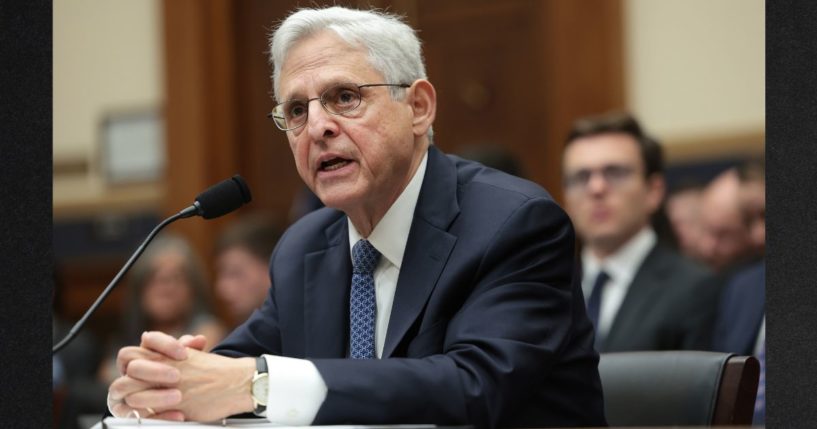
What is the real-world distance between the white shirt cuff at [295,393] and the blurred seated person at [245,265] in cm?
290

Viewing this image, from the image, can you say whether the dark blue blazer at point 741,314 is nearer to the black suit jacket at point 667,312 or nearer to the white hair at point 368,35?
the black suit jacket at point 667,312

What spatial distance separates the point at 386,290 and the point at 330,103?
320 millimetres

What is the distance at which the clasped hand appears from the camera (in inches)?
60.1

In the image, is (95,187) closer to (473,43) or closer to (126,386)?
(473,43)

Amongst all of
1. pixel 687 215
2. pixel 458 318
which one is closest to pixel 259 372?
pixel 458 318

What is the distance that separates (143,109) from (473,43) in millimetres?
1794

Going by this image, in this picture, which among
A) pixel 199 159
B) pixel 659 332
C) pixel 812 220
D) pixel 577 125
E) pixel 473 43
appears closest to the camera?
pixel 812 220

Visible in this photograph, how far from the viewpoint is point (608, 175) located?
377 cm

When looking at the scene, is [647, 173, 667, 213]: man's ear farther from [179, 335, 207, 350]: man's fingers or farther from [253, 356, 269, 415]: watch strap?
[253, 356, 269, 415]: watch strap

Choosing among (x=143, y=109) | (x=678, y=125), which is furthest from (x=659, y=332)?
(x=143, y=109)

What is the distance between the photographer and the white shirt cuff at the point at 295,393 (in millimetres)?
1499

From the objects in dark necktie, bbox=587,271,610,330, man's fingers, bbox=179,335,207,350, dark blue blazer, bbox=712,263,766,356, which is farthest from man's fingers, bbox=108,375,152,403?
dark necktie, bbox=587,271,610,330

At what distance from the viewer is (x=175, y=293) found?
474 centimetres

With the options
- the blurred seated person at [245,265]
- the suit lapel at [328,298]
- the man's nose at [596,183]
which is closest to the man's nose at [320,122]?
the suit lapel at [328,298]
